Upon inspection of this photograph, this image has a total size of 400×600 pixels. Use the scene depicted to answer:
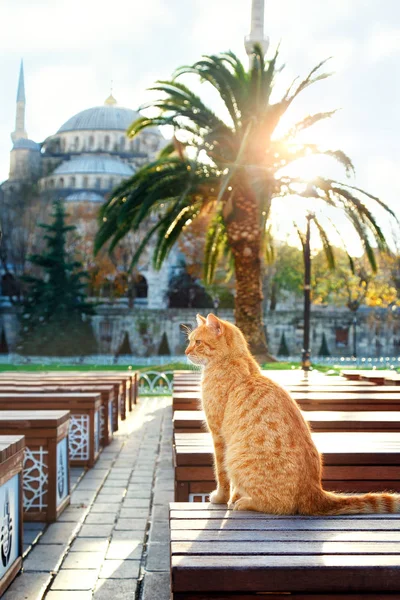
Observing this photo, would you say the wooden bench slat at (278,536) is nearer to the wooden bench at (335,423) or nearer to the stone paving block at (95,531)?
the wooden bench at (335,423)

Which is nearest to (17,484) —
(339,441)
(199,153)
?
(339,441)

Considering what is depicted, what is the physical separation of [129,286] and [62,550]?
44.2m

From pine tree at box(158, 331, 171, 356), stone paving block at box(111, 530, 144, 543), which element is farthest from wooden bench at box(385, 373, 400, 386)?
pine tree at box(158, 331, 171, 356)

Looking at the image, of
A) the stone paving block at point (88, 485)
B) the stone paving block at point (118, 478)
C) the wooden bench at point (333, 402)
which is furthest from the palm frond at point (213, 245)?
the wooden bench at point (333, 402)

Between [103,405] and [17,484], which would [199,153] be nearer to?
[103,405]

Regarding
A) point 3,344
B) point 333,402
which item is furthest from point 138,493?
point 3,344

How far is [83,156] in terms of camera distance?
281ft

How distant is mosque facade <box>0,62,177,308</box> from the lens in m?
75.9

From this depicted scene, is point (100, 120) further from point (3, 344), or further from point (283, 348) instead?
point (283, 348)

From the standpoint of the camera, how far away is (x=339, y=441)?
4043 millimetres

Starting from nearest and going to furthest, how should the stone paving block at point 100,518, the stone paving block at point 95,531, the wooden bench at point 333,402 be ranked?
the stone paving block at point 95,531, the stone paving block at point 100,518, the wooden bench at point 333,402

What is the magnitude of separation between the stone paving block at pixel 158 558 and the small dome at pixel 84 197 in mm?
63412

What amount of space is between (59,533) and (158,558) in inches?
38.4

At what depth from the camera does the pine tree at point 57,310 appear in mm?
41344
